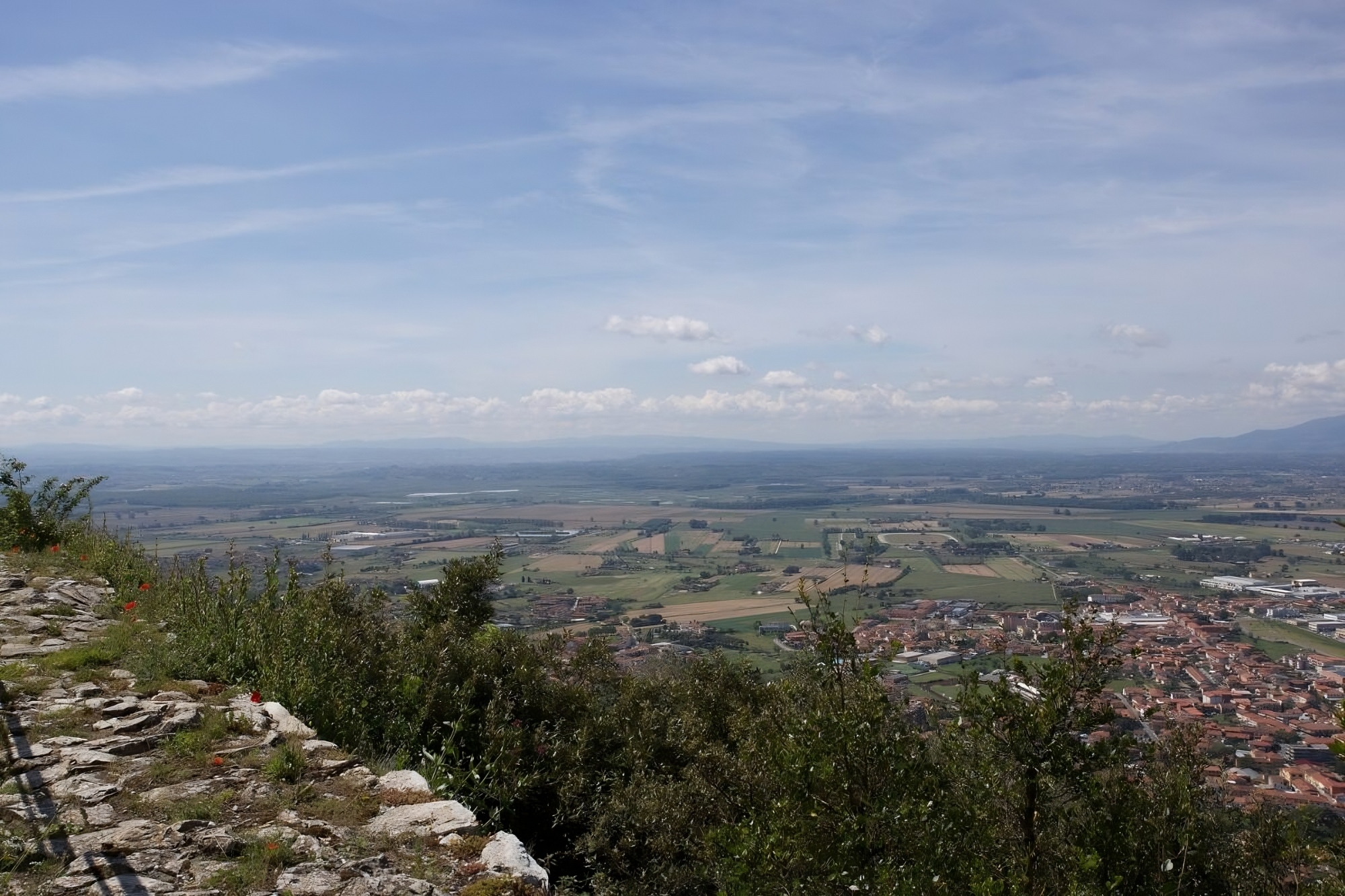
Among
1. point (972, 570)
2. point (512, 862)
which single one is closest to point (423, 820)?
point (512, 862)

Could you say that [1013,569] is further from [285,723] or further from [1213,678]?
[285,723]

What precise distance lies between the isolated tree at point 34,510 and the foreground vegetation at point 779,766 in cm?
A: 448

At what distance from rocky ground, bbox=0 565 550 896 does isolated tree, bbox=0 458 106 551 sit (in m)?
7.61

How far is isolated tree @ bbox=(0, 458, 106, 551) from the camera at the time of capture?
12.2 metres

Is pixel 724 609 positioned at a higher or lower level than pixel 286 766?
lower

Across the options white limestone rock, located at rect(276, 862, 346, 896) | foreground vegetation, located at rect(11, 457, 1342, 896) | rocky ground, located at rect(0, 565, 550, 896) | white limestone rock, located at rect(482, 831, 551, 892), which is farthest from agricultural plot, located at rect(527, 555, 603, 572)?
white limestone rock, located at rect(276, 862, 346, 896)

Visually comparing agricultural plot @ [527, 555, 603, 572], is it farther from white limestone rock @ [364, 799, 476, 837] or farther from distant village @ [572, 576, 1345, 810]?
white limestone rock @ [364, 799, 476, 837]

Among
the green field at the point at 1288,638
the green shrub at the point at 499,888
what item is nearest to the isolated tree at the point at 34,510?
the green shrub at the point at 499,888

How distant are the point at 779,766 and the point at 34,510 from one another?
14123 mm

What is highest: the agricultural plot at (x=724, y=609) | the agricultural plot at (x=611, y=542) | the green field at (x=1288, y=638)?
the green field at (x=1288, y=638)

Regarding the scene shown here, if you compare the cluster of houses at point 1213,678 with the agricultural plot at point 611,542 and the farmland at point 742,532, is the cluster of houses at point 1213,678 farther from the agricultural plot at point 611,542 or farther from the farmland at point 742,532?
the agricultural plot at point 611,542

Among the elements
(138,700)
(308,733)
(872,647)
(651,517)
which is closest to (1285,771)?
(872,647)

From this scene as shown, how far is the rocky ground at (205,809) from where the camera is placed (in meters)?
3.70

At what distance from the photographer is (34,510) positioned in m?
13.2
